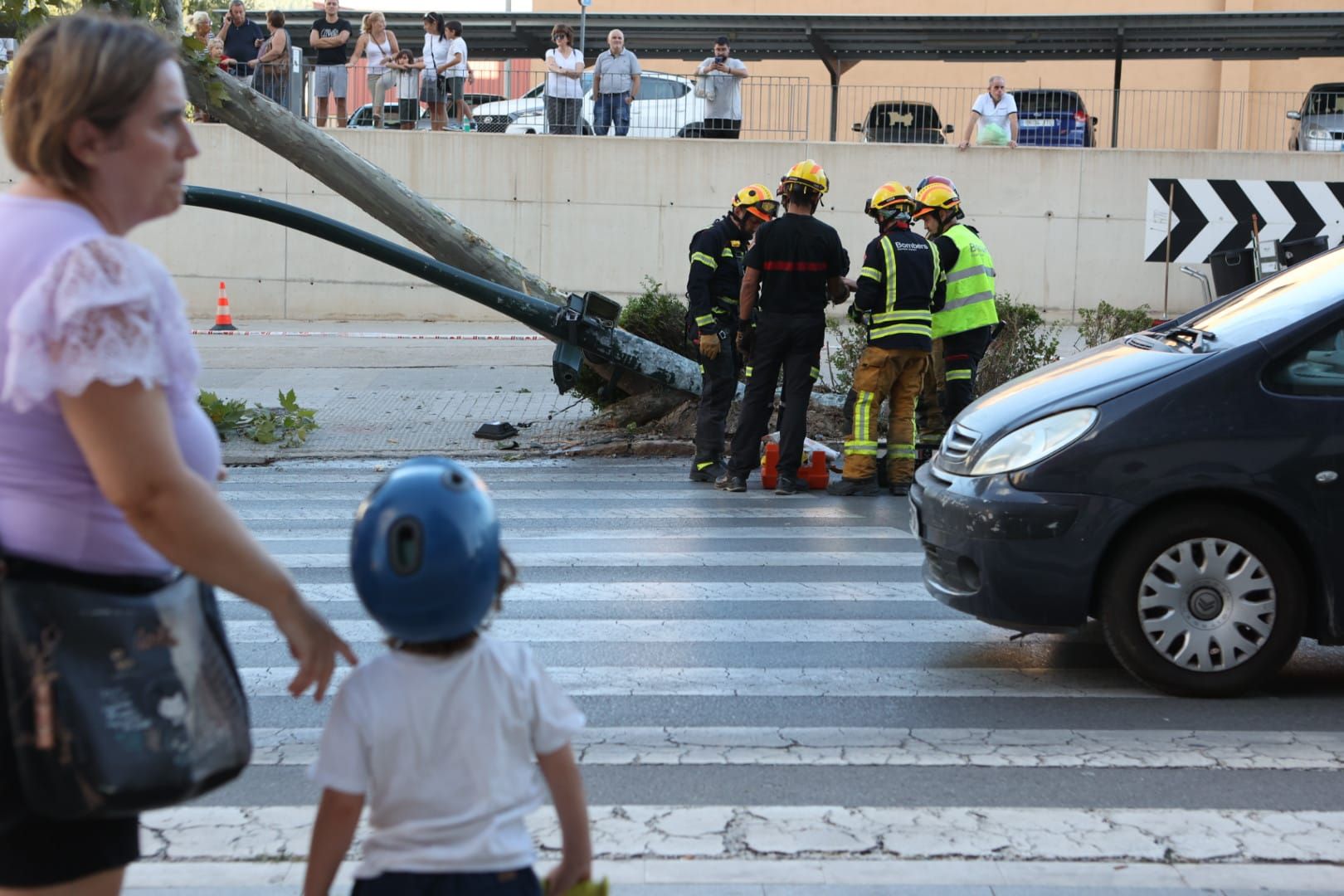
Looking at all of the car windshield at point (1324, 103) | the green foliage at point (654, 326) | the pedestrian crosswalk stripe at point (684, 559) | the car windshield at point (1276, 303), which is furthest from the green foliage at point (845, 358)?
the car windshield at point (1324, 103)

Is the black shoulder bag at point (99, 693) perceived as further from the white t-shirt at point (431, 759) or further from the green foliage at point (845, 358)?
the green foliage at point (845, 358)

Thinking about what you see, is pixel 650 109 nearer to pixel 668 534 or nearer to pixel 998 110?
pixel 998 110

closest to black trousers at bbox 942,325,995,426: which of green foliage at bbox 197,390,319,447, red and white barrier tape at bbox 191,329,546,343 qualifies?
green foliage at bbox 197,390,319,447

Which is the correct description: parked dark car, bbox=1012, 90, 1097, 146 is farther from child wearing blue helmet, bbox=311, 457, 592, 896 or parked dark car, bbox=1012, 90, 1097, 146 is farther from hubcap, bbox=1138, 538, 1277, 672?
child wearing blue helmet, bbox=311, 457, 592, 896

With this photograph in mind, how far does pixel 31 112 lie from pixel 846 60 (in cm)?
2378

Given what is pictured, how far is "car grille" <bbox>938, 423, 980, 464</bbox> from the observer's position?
6.33 metres

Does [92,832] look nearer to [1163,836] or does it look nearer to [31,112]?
[31,112]

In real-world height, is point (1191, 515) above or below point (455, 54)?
below

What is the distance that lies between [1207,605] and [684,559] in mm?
3157

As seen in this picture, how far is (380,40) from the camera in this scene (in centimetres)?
2133

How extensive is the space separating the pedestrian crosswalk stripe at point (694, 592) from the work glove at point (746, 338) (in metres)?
3.28

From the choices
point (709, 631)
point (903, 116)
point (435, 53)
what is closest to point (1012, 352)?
point (709, 631)

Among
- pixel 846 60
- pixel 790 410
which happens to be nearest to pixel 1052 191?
pixel 846 60

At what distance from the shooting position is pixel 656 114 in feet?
71.9
